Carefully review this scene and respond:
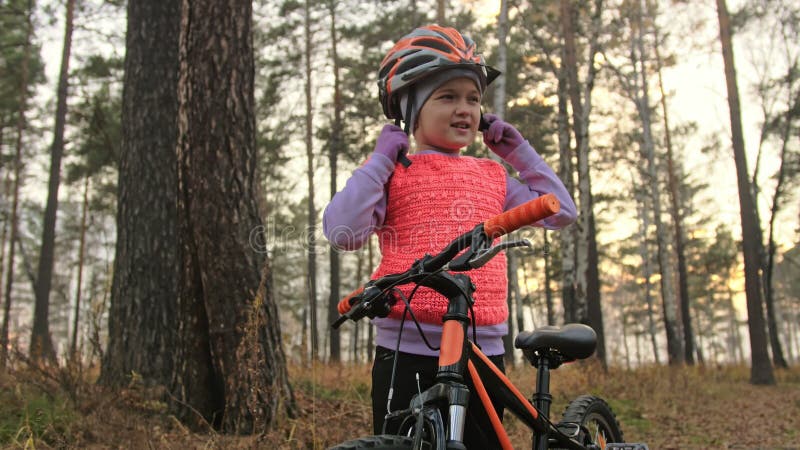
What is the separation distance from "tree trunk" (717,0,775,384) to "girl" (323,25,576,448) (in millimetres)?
12719

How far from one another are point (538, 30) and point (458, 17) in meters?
3.00

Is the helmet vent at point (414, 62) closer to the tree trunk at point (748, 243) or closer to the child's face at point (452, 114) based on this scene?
the child's face at point (452, 114)

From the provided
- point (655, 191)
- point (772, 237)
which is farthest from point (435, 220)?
point (772, 237)

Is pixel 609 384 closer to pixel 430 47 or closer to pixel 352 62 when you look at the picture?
pixel 430 47

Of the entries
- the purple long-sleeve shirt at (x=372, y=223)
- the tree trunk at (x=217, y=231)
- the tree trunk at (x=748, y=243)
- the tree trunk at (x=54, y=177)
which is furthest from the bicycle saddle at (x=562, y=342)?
the tree trunk at (x=54, y=177)

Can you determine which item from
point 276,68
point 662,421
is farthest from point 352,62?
point 662,421

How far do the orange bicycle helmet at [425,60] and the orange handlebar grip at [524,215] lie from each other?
2.46ft

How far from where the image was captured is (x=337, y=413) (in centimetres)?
452

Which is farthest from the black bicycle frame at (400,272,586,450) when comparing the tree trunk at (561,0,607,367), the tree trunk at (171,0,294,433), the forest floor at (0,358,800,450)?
the tree trunk at (561,0,607,367)

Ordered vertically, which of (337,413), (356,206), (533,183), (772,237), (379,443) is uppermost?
(772,237)

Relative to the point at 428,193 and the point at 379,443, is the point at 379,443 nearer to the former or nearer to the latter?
the point at 379,443

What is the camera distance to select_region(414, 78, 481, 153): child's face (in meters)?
2.00

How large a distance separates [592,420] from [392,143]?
1.50 meters

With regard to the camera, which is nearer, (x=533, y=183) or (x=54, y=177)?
(x=533, y=183)
